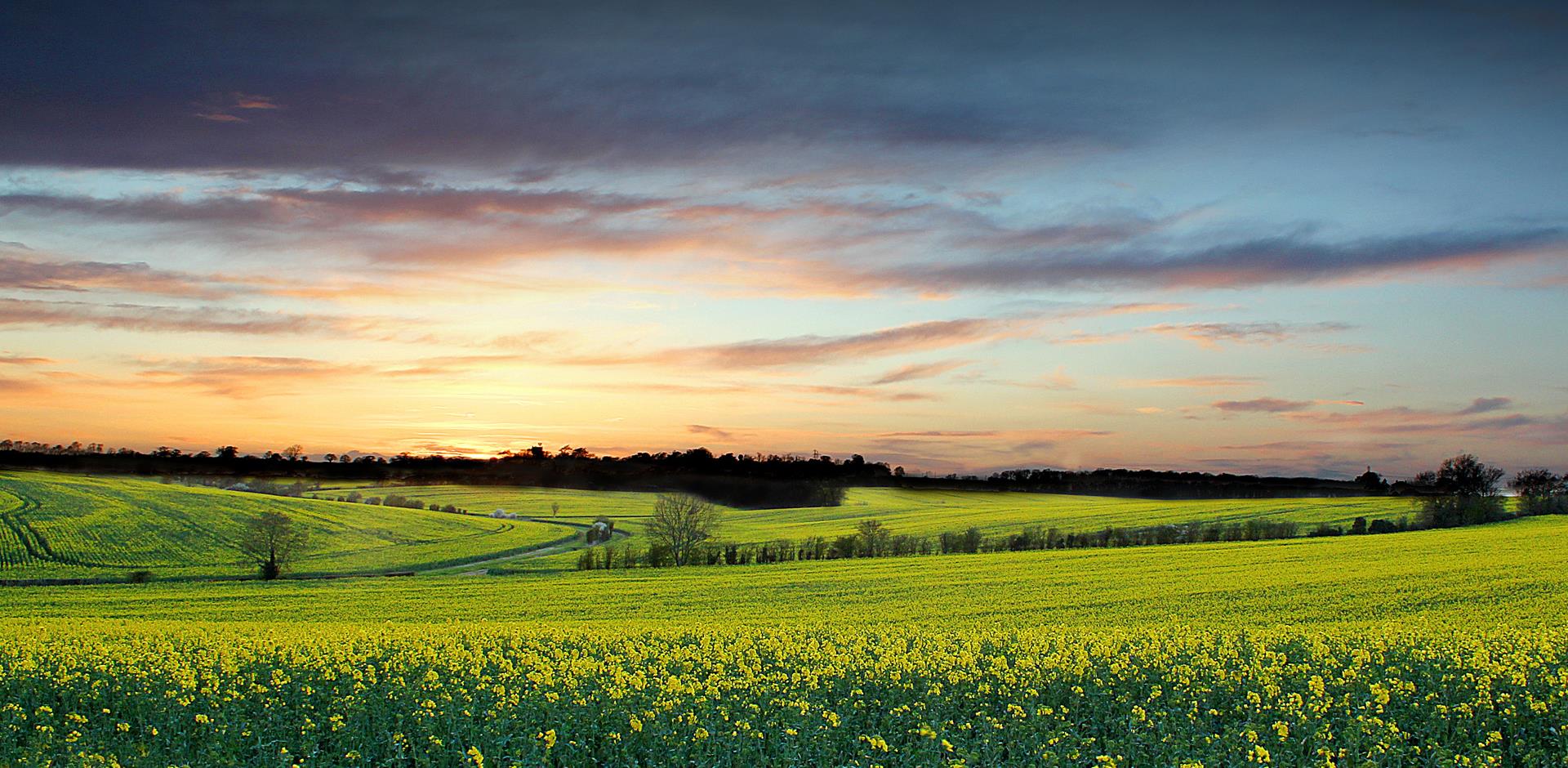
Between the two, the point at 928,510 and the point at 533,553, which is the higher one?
the point at 928,510

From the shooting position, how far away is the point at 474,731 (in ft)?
45.8

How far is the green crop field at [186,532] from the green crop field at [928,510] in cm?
2078

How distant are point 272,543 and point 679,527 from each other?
1065 inches

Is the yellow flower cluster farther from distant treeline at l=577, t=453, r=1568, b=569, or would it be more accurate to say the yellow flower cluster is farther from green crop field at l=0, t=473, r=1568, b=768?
distant treeline at l=577, t=453, r=1568, b=569

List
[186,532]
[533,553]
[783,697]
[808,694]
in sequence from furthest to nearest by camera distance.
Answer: [533,553] < [186,532] < [808,694] < [783,697]

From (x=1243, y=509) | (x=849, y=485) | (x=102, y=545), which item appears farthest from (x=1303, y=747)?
(x=849, y=485)

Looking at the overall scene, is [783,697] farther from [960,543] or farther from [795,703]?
[960,543]

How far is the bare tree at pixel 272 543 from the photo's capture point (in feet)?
221

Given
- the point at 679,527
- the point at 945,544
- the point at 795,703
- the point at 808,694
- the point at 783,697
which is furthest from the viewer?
the point at 679,527

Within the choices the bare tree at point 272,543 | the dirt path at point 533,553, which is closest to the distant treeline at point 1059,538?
the dirt path at point 533,553

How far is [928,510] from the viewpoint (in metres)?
125

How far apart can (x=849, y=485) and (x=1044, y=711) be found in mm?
129665

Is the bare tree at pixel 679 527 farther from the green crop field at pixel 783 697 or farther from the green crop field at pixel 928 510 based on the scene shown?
the green crop field at pixel 783 697

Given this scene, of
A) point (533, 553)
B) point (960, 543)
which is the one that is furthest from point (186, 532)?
point (960, 543)
